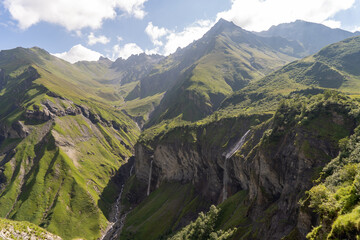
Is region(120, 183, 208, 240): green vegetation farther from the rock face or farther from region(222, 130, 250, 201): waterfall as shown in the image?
the rock face

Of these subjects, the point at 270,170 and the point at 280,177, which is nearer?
the point at 280,177

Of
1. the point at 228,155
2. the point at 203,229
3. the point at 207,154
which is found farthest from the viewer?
the point at 207,154

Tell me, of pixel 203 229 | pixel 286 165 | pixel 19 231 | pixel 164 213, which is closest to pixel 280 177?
pixel 286 165

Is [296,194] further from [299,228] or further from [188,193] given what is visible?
[188,193]

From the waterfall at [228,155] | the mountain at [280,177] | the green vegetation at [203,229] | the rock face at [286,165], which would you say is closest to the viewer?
the mountain at [280,177]

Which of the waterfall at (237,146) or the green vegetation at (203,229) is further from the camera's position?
the waterfall at (237,146)

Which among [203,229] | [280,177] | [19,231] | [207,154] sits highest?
[19,231]

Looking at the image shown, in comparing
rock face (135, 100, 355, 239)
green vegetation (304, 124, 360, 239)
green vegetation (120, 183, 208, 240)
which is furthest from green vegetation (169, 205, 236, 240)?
green vegetation (304, 124, 360, 239)

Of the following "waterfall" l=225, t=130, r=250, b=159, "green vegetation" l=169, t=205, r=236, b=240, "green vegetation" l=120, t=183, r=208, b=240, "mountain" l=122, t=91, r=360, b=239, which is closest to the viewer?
"mountain" l=122, t=91, r=360, b=239

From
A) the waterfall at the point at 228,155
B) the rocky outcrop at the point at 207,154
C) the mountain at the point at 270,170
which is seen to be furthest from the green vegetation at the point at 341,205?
the rocky outcrop at the point at 207,154

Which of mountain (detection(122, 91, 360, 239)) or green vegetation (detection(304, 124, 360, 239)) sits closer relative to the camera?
green vegetation (detection(304, 124, 360, 239))

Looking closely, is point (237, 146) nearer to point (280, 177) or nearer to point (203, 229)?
point (203, 229)

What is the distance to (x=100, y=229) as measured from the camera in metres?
194

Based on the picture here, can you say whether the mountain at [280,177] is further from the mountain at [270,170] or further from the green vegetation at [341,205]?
the mountain at [270,170]
